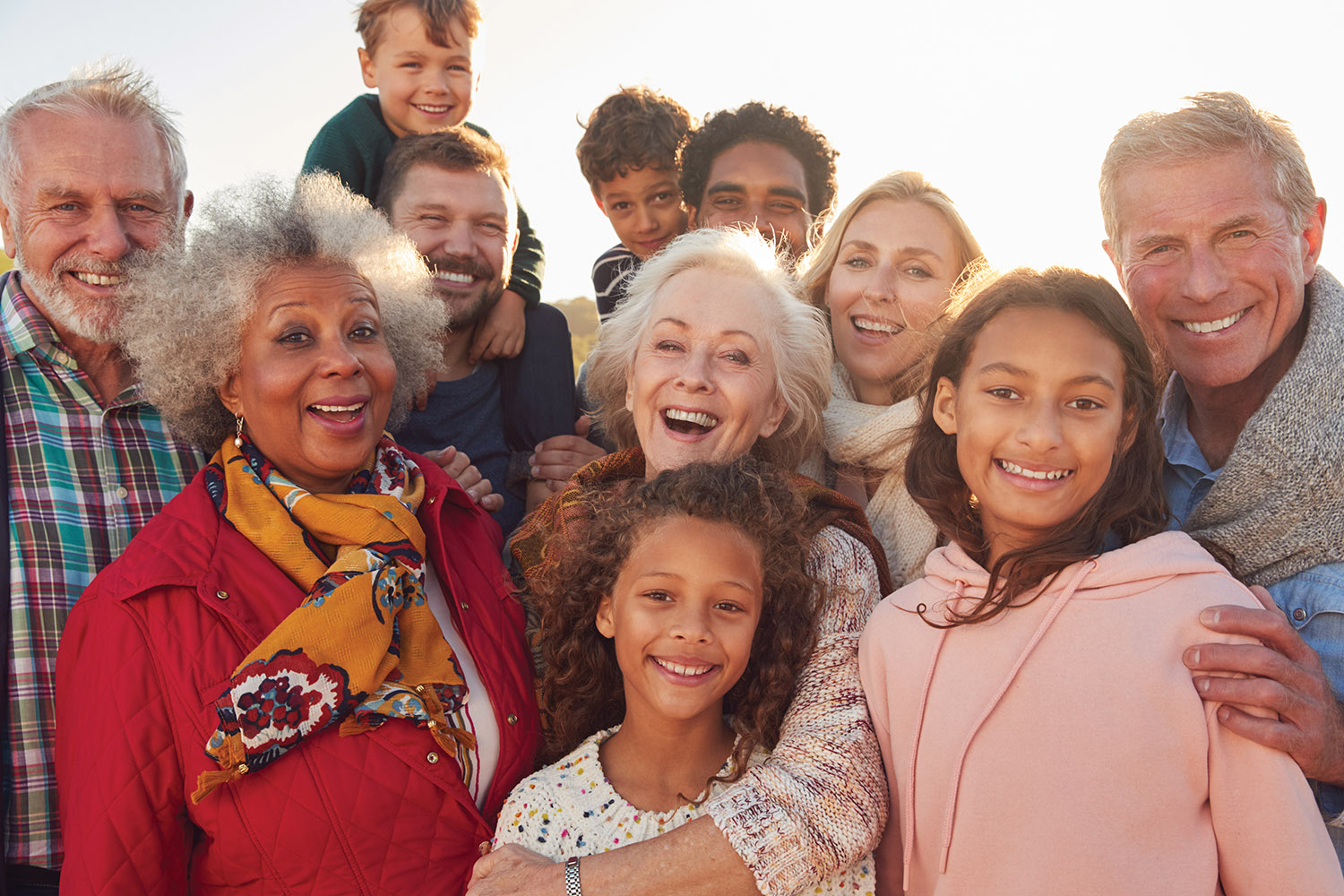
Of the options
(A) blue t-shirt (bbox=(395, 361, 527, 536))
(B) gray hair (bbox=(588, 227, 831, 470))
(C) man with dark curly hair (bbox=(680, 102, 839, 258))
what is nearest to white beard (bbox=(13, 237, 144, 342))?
(A) blue t-shirt (bbox=(395, 361, 527, 536))

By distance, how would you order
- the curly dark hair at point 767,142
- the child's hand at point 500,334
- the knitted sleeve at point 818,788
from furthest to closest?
1. the curly dark hair at point 767,142
2. the child's hand at point 500,334
3. the knitted sleeve at point 818,788

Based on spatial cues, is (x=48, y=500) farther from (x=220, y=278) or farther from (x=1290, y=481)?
(x=1290, y=481)

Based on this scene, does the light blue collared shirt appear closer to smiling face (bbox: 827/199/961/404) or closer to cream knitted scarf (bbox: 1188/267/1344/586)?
cream knitted scarf (bbox: 1188/267/1344/586)

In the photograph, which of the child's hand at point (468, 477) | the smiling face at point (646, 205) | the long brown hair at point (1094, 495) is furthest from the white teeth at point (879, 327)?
the smiling face at point (646, 205)

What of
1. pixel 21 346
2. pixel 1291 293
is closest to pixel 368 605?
pixel 21 346

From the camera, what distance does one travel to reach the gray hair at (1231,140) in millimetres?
3158

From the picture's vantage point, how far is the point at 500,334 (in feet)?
14.6

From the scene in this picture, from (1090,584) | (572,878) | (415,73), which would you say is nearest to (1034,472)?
(1090,584)

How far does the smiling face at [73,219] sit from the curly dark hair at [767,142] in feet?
8.25

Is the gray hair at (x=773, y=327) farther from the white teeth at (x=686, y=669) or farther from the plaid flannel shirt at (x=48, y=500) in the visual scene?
the plaid flannel shirt at (x=48, y=500)

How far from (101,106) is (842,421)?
2.83 m

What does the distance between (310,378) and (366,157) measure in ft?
7.64

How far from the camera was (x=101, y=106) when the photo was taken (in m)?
3.42

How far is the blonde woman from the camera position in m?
3.63
